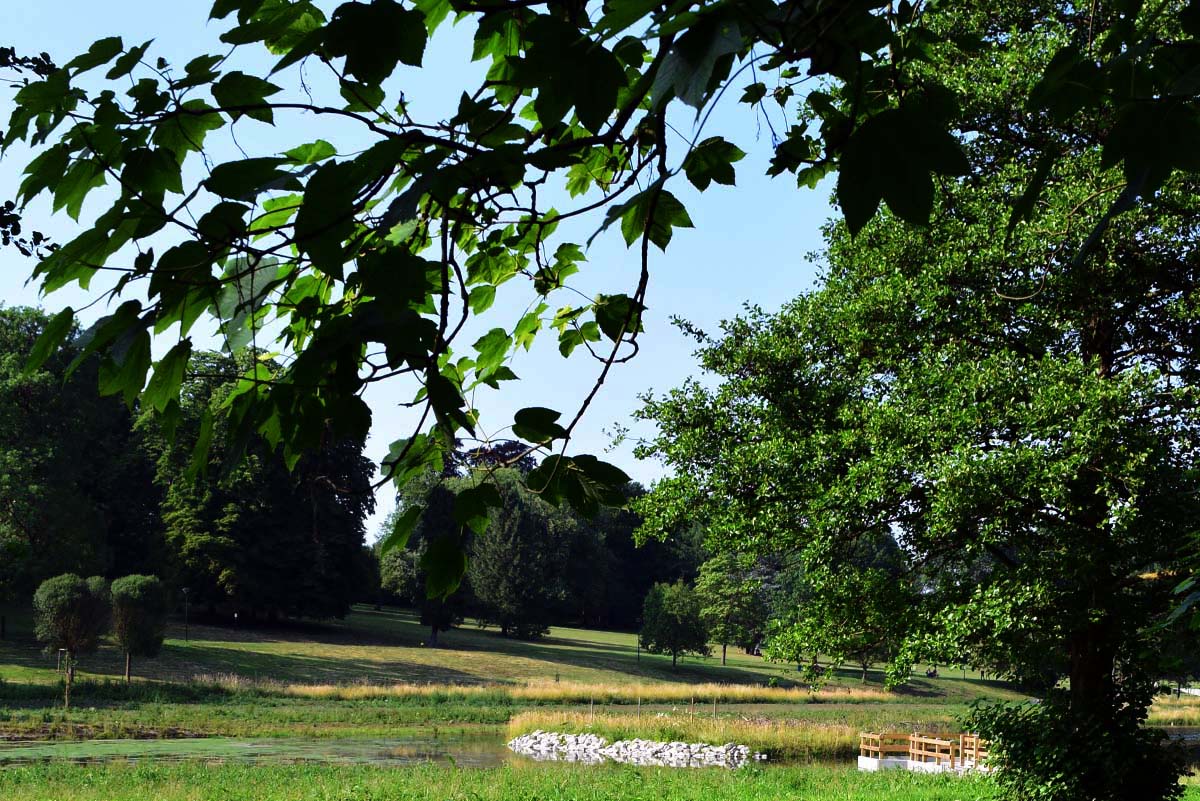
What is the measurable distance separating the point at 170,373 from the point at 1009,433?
12.4m

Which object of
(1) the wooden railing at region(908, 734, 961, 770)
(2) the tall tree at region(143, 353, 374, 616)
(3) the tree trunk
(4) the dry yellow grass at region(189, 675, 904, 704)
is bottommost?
(4) the dry yellow grass at region(189, 675, 904, 704)

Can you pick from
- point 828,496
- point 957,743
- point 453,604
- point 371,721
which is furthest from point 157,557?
point 828,496

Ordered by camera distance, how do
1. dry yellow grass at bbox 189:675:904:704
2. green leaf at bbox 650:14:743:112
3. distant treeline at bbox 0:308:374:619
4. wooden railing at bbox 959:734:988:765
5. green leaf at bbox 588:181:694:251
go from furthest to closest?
1. distant treeline at bbox 0:308:374:619
2. dry yellow grass at bbox 189:675:904:704
3. wooden railing at bbox 959:734:988:765
4. green leaf at bbox 588:181:694:251
5. green leaf at bbox 650:14:743:112

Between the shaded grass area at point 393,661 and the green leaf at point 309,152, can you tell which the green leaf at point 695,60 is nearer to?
the green leaf at point 309,152

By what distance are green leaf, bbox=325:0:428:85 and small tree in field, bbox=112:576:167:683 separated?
40.7 meters

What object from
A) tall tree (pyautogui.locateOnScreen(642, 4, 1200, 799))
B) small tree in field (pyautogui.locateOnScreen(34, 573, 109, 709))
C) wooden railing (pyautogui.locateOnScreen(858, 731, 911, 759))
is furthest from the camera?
small tree in field (pyautogui.locateOnScreen(34, 573, 109, 709))

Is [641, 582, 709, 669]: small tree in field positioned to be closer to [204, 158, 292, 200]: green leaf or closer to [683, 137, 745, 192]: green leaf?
[683, 137, 745, 192]: green leaf

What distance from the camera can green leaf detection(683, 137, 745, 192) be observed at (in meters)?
2.17

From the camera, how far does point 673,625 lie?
62969 mm

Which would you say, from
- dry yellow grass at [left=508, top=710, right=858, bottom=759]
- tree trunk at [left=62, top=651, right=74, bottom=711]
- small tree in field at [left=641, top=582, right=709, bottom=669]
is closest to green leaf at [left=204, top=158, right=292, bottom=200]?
dry yellow grass at [left=508, top=710, right=858, bottom=759]

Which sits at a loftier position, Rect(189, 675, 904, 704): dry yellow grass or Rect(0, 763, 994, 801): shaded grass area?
Rect(0, 763, 994, 801): shaded grass area

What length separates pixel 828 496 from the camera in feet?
41.4

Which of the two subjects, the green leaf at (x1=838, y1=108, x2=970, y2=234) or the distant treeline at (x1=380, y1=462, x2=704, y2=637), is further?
the distant treeline at (x1=380, y1=462, x2=704, y2=637)

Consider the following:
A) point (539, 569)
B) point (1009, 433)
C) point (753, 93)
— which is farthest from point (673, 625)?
point (753, 93)
